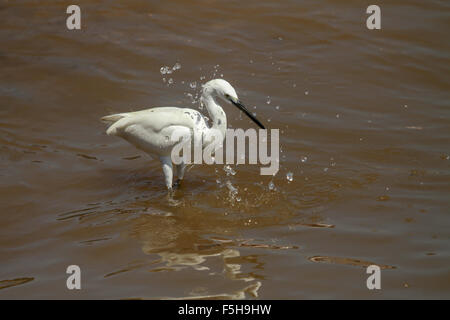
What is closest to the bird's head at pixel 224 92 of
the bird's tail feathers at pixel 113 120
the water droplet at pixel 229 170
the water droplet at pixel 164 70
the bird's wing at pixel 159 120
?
the bird's wing at pixel 159 120

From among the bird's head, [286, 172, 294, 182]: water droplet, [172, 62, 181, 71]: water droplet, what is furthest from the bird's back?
[172, 62, 181, 71]: water droplet

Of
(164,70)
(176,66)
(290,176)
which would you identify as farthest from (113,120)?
(176,66)

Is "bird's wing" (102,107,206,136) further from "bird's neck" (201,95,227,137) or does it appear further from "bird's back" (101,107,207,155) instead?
"bird's neck" (201,95,227,137)

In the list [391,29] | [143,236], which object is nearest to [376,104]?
[391,29]

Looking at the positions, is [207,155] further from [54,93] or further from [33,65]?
[33,65]

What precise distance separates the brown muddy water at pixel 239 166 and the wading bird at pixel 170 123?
53 cm

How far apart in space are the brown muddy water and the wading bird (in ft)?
1.73

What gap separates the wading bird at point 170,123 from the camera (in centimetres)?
570

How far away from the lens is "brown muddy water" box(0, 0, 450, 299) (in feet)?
15.3

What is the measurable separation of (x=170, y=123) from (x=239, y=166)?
1.18 m

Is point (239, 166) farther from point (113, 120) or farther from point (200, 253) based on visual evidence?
point (200, 253)

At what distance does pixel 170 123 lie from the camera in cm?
579

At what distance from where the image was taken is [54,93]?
7996 millimetres
